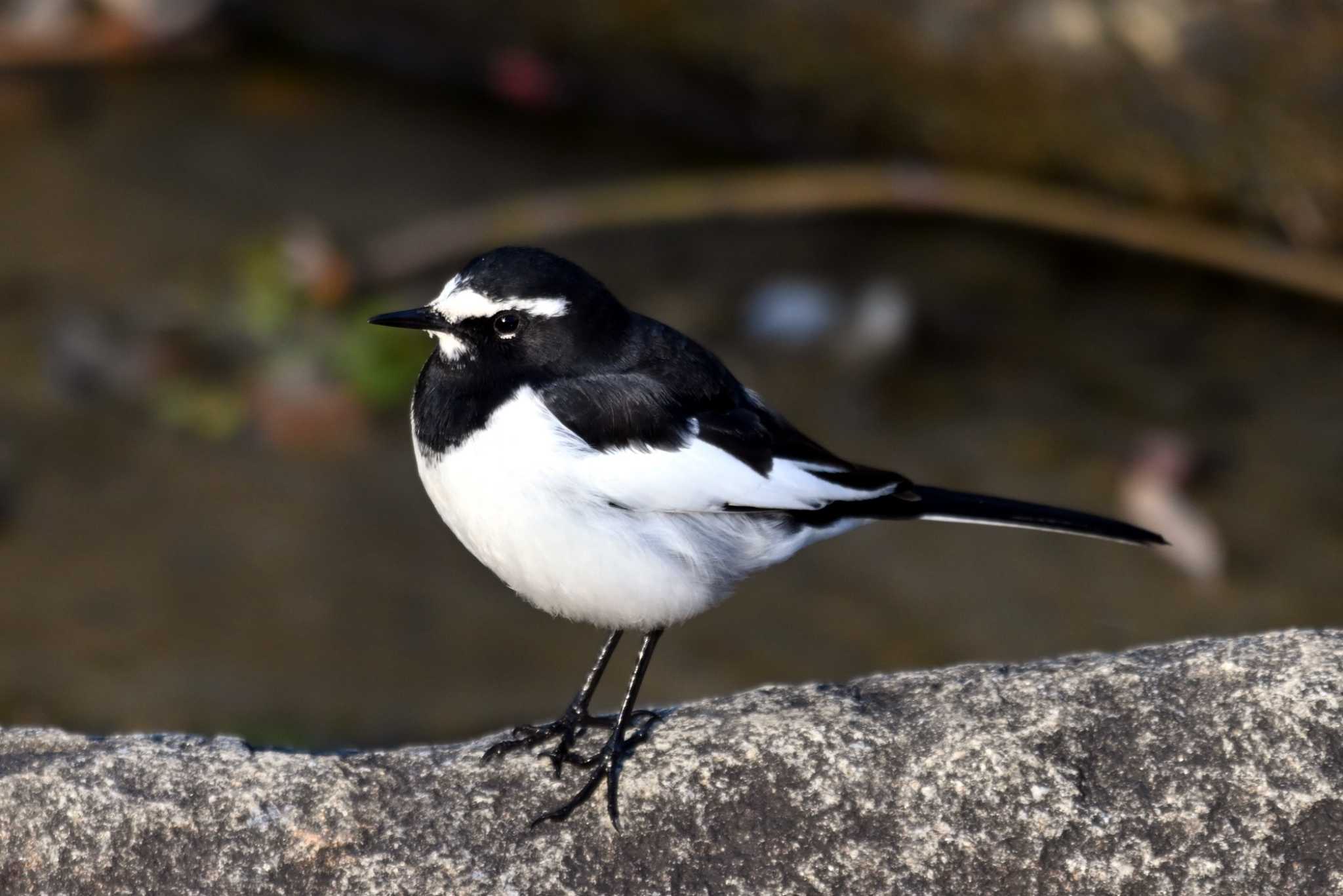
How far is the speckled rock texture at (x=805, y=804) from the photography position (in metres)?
2.89

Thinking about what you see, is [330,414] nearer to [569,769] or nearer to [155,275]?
[155,275]

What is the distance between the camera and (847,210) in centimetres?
824

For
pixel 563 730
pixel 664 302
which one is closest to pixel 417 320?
pixel 563 730

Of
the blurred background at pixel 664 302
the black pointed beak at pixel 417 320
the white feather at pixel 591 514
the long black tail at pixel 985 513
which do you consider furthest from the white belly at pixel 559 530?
the blurred background at pixel 664 302

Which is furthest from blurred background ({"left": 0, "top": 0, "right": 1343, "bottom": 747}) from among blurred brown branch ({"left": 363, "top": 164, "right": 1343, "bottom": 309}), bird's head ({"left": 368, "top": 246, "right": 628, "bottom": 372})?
bird's head ({"left": 368, "top": 246, "right": 628, "bottom": 372})

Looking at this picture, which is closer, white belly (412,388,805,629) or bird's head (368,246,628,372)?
white belly (412,388,805,629)

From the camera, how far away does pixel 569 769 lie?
3.20m

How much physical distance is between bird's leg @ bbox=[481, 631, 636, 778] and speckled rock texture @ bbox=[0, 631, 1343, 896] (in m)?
0.04

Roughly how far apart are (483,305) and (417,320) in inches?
5.7

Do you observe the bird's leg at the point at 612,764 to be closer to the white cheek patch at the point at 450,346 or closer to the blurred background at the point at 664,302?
the white cheek patch at the point at 450,346

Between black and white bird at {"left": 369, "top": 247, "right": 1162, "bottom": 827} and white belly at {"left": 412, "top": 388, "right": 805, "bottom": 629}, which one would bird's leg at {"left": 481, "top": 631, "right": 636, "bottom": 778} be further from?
white belly at {"left": 412, "top": 388, "right": 805, "bottom": 629}

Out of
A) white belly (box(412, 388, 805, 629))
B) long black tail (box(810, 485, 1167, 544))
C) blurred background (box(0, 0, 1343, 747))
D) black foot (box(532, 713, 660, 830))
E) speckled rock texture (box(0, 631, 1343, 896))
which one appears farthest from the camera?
blurred background (box(0, 0, 1343, 747))

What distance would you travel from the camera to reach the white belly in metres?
3.17

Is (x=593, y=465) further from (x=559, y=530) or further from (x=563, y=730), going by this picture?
(x=563, y=730)
